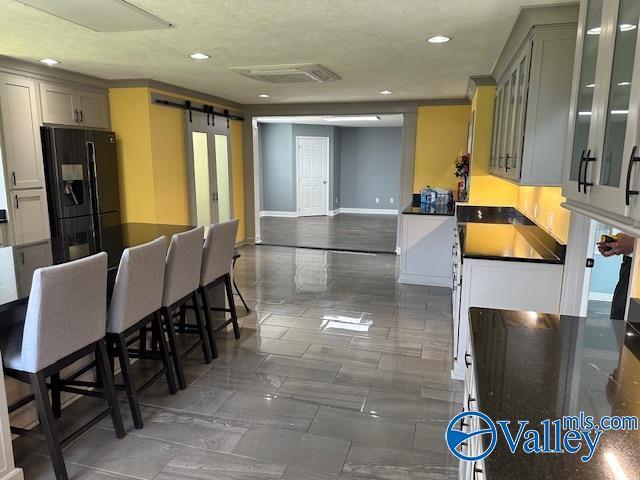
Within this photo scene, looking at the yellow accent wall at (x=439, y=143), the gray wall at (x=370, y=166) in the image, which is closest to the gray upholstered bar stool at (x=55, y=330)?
the yellow accent wall at (x=439, y=143)

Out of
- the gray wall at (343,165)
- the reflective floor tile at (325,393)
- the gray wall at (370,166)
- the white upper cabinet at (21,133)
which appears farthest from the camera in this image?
the gray wall at (370,166)

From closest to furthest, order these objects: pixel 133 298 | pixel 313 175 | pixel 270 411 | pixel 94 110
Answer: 1. pixel 133 298
2. pixel 270 411
3. pixel 94 110
4. pixel 313 175

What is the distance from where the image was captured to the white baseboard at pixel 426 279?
17.6ft

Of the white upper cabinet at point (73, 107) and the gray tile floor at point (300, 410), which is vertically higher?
→ the white upper cabinet at point (73, 107)

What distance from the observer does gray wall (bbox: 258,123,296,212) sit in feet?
35.3

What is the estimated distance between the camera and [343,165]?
468 inches

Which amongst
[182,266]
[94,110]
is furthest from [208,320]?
[94,110]

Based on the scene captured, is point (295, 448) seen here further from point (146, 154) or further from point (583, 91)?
point (146, 154)

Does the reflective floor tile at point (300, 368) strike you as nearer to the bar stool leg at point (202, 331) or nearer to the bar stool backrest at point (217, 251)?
the bar stool leg at point (202, 331)

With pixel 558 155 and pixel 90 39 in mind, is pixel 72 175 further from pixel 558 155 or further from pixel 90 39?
pixel 558 155

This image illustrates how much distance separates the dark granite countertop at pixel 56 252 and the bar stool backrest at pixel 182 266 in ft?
1.05

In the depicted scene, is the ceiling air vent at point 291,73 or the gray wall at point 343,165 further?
the gray wall at point 343,165

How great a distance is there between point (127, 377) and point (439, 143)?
5.39m

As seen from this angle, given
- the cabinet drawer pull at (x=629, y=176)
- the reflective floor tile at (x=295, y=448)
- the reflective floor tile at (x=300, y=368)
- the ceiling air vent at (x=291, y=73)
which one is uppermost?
the ceiling air vent at (x=291, y=73)
